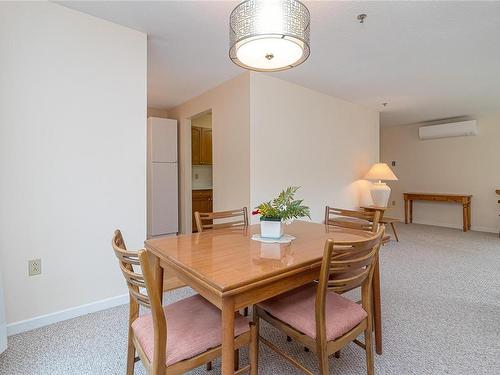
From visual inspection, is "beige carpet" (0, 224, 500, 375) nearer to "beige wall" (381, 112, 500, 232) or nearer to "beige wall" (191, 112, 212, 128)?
"beige wall" (381, 112, 500, 232)

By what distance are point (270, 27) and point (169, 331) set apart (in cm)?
150

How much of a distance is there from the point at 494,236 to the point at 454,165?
5.19ft

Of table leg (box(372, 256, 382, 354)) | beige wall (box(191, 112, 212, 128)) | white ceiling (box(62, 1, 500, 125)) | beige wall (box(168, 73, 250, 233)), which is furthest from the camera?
beige wall (box(191, 112, 212, 128))

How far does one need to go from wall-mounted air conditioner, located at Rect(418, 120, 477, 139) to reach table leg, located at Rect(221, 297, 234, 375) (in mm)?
6338

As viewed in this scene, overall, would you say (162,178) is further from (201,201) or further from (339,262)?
(339,262)

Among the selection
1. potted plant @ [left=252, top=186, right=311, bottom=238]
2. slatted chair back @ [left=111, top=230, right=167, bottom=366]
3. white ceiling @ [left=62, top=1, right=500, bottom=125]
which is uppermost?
white ceiling @ [left=62, top=1, right=500, bottom=125]

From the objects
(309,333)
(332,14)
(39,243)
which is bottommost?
(309,333)

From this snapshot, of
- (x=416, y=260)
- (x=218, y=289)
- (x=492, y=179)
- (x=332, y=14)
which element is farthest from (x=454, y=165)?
(x=218, y=289)

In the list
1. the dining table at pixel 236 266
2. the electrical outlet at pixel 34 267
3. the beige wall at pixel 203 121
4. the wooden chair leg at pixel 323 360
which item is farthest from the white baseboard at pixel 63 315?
the beige wall at pixel 203 121

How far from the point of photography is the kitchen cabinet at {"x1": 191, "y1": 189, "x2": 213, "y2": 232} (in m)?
4.97

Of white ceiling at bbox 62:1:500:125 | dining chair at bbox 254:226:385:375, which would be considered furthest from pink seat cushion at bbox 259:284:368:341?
white ceiling at bbox 62:1:500:125

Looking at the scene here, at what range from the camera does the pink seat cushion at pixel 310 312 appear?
120 centimetres

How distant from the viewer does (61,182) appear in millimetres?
2008

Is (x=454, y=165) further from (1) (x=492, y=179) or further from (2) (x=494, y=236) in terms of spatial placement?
(2) (x=494, y=236)
